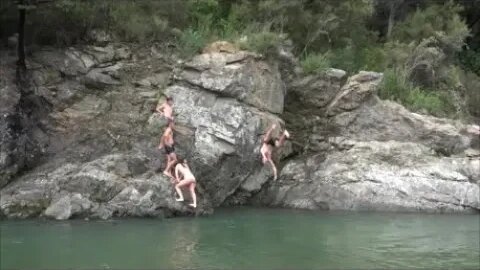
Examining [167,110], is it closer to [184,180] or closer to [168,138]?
[168,138]

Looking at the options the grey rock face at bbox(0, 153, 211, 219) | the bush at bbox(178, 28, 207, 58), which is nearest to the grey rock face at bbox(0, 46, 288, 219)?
the grey rock face at bbox(0, 153, 211, 219)

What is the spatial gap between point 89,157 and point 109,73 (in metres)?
2.75

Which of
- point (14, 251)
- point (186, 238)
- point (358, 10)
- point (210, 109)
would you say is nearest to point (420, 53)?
point (358, 10)

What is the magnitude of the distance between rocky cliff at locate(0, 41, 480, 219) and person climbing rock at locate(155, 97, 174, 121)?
31 cm

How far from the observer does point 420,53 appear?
22750mm

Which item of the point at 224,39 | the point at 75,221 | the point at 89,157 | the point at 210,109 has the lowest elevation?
the point at 75,221

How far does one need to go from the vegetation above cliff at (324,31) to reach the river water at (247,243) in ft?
18.5

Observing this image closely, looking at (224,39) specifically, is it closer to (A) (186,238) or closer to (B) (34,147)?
(B) (34,147)

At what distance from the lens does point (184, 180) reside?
15.3 meters

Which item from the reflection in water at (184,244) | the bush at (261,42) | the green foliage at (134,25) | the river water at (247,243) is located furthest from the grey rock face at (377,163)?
the green foliage at (134,25)

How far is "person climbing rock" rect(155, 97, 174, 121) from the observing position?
16.5m

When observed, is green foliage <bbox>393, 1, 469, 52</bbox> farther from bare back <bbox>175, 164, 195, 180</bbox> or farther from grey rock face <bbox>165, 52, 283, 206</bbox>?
bare back <bbox>175, 164, 195, 180</bbox>

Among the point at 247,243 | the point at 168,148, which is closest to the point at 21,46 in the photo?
the point at 168,148

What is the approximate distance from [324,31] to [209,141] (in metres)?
7.16
